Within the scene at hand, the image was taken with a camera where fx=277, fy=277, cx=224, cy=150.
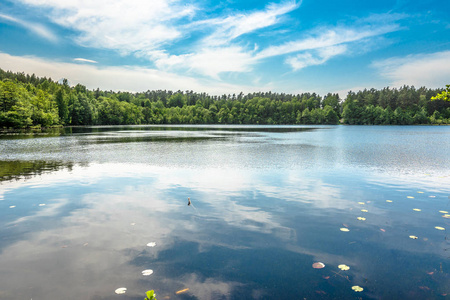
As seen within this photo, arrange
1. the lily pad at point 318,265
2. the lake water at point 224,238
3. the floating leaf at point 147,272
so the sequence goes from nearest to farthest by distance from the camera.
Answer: the lake water at point 224,238
the floating leaf at point 147,272
the lily pad at point 318,265

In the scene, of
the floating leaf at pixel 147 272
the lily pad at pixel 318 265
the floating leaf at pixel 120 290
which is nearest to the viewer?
the floating leaf at pixel 120 290

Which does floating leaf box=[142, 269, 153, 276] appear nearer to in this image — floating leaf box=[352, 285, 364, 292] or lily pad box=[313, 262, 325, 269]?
lily pad box=[313, 262, 325, 269]

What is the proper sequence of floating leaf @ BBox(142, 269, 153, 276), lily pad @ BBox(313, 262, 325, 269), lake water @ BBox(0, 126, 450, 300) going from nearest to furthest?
lake water @ BBox(0, 126, 450, 300)
floating leaf @ BBox(142, 269, 153, 276)
lily pad @ BBox(313, 262, 325, 269)

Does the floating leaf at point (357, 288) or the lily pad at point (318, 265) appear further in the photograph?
the lily pad at point (318, 265)

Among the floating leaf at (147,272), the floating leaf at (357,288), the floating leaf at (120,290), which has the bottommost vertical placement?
the floating leaf at (120,290)

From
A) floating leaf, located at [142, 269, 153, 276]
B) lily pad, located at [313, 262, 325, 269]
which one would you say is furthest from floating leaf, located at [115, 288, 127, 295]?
lily pad, located at [313, 262, 325, 269]

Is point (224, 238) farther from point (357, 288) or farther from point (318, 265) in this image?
point (357, 288)

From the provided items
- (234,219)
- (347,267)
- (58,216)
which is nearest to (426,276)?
(347,267)

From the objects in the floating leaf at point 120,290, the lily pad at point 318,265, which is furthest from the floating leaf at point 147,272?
the lily pad at point 318,265

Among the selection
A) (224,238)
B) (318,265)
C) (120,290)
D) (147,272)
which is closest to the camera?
(120,290)

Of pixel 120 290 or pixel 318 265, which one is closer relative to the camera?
pixel 120 290

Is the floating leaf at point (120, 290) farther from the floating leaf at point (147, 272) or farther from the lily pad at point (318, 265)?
the lily pad at point (318, 265)

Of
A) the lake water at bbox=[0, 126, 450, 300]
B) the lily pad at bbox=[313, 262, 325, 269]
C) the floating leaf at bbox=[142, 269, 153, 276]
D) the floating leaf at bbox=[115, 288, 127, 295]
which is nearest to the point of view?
the floating leaf at bbox=[115, 288, 127, 295]

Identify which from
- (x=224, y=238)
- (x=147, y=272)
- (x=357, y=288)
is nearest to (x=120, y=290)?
(x=147, y=272)
